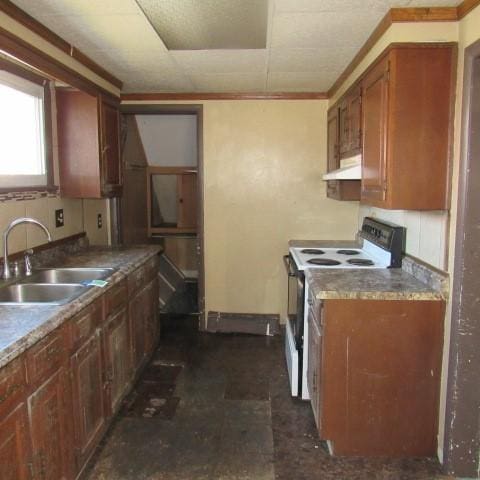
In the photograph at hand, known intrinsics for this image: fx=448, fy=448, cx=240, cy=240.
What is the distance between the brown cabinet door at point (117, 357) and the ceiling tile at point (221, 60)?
5.43ft

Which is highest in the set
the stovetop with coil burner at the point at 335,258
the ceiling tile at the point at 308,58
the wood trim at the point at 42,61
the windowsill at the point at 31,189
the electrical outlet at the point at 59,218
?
the ceiling tile at the point at 308,58

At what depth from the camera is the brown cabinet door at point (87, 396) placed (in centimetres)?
199

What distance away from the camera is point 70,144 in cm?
307

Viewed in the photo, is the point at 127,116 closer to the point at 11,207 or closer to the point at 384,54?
the point at 11,207

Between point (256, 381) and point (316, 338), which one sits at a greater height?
point (316, 338)

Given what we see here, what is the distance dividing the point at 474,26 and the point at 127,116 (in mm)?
3284

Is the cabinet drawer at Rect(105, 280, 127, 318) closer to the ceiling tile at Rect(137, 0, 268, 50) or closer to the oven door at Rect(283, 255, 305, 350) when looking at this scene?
the oven door at Rect(283, 255, 305, 350)

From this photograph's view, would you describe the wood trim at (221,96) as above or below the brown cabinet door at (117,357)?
above

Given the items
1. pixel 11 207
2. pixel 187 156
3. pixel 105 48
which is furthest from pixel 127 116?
pixel 11 207

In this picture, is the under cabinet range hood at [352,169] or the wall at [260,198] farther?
the wall at [260,198]

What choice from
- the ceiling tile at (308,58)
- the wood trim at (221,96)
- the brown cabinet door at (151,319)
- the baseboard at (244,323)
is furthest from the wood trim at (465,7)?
the baseboard at (244,323)

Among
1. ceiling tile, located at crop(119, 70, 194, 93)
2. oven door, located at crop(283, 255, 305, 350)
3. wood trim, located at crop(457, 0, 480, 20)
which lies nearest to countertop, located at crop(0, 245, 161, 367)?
oven door, located at crop(283, 255, 305, 350)

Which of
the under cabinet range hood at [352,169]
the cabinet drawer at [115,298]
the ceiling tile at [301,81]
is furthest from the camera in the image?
the ceiling tile at [301,81]

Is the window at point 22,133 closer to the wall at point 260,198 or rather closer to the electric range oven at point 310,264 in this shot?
the wall at point 260,198
